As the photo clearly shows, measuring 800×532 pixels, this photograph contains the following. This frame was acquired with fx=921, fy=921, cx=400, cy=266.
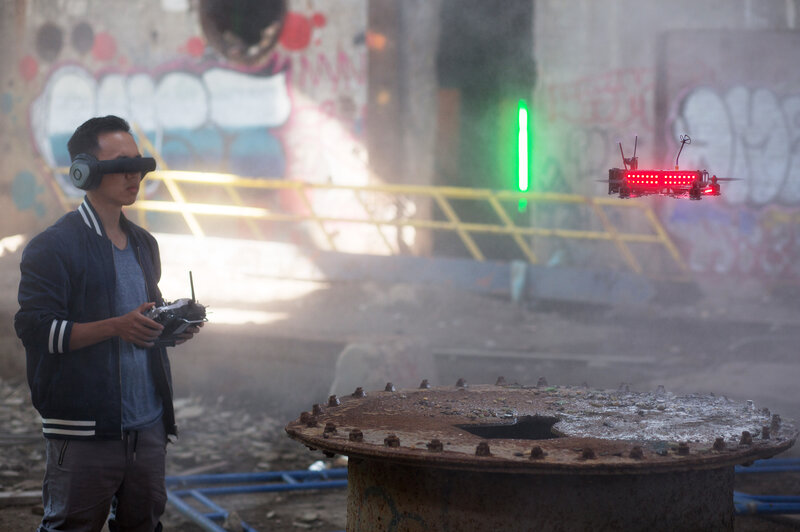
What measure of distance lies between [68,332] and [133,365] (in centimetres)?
29

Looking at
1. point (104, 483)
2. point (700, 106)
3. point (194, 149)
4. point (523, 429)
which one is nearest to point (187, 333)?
point (104, 483)

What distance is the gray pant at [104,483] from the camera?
2893 millimetres

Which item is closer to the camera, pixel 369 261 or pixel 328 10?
pixel 369 261

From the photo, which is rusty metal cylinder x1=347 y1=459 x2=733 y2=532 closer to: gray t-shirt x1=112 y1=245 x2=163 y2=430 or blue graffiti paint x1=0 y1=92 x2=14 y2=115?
gray t-shirt x1=112 y1=245 x2=163 y2=430

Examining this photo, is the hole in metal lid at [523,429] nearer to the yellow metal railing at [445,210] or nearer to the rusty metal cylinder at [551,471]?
the rusty metal cylinder at [551,471]

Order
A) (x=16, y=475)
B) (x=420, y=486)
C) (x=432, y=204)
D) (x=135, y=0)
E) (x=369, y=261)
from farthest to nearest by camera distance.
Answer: (x=135, y=0), (x=432, y=204), (x=369, y=261), (x=16, y=475), (x=420, y=486)

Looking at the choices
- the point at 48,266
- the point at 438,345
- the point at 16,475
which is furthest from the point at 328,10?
the point at 48,266

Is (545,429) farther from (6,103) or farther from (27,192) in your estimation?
(6,103)

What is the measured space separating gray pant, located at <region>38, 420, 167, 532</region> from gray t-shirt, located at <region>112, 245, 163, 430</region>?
0.05 metres

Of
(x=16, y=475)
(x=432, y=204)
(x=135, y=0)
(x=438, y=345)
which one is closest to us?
(x=16, y=475)

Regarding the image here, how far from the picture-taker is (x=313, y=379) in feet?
24.7

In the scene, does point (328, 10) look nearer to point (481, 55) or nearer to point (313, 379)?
point (481, 55)

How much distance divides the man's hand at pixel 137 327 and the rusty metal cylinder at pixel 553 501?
84 centimetres

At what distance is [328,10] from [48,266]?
34.4 feet
